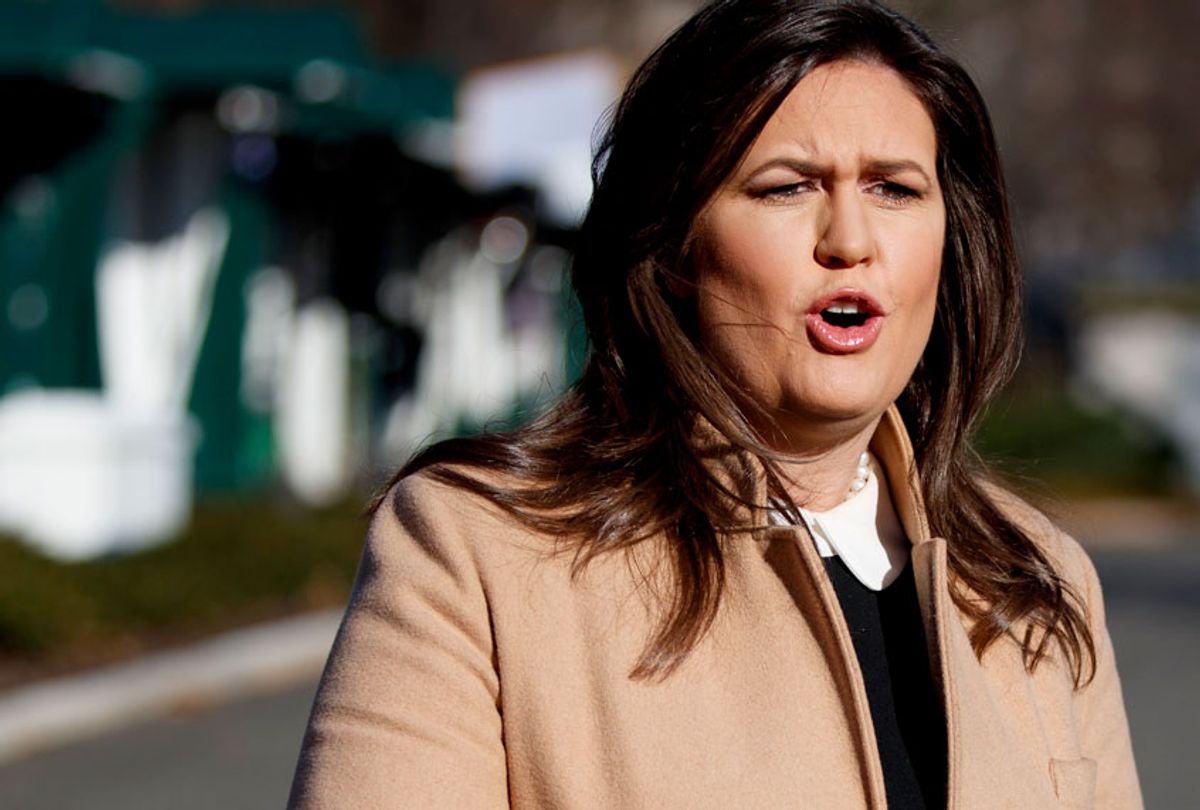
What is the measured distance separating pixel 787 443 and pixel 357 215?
62.6 feet

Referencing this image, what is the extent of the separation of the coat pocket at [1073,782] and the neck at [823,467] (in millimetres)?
372

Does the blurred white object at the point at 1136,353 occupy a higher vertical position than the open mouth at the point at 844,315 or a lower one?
lower

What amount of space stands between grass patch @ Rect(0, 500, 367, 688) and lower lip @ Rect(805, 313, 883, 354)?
332 inches

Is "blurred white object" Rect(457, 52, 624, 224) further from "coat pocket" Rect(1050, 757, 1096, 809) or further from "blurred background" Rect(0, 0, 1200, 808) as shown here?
"coat pocket" Rect(1050, 757, 1096, 809)

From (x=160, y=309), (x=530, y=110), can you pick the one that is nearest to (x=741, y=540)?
(x=160, y=309)

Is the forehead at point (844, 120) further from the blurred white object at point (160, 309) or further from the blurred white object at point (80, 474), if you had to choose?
the blurred white object at point (160, 309)

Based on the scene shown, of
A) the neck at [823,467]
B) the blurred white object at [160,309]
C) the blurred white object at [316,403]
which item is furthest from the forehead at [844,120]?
the blurred white object at [316,403]

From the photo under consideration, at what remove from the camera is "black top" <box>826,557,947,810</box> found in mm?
2102

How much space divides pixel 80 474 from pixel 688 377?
11.8 metres

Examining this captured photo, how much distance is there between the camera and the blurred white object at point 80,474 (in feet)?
43.8

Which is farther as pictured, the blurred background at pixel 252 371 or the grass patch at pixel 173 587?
the grass patch at pixel 173 587

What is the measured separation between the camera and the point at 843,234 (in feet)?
6.82

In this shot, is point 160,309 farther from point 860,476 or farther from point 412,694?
point 412,694

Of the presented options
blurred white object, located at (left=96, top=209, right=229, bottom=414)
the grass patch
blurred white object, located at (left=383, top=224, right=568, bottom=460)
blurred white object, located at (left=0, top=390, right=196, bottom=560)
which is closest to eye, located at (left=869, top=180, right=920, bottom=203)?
the grass patch
